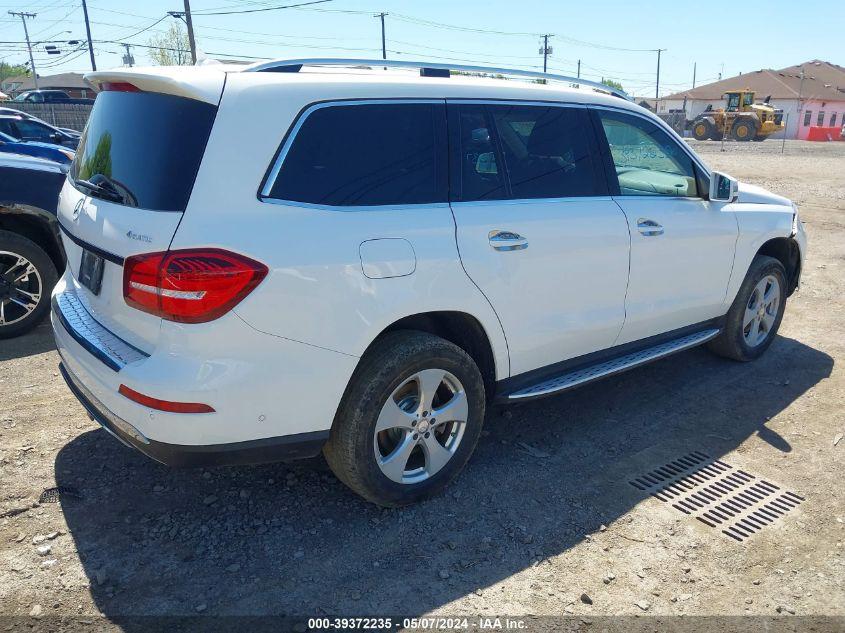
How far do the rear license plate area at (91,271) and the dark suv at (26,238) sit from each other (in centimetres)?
249

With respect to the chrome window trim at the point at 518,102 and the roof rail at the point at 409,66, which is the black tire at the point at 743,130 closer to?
the roof rail at the point at 409,66

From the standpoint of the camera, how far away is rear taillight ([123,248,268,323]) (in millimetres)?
2510

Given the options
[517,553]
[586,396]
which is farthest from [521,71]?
[517,553]

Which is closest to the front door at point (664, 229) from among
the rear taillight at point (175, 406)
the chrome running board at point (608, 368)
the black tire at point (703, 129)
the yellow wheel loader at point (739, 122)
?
the chrome running board at point (608, 368)

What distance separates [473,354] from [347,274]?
989 mm

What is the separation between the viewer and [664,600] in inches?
109

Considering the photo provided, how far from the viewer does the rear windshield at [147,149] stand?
264 cm

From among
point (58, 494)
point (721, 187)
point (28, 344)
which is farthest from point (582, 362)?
point (28, 344)


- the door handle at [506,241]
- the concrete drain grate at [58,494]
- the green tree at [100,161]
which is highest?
the green tree at [100,161]

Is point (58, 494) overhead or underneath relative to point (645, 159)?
underneath

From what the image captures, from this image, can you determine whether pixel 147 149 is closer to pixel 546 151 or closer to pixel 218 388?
pixel 218 388

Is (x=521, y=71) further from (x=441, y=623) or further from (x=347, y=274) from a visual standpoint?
(x=441, y=623)

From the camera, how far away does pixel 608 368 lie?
13.2ft

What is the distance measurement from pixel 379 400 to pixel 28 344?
3.67m
